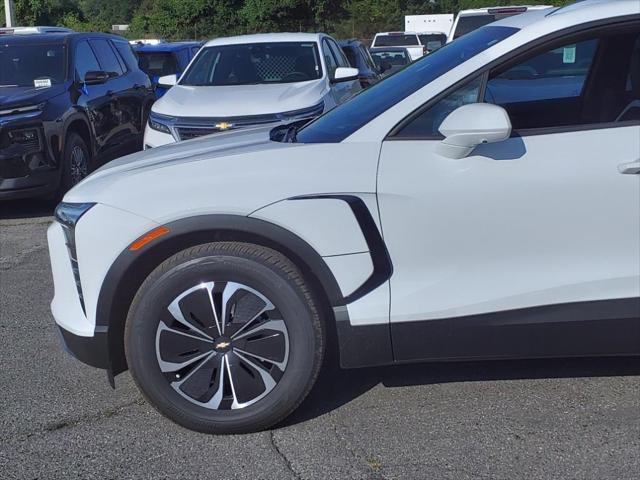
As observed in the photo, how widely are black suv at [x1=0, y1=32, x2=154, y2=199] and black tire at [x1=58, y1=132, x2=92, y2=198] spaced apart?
0.01m

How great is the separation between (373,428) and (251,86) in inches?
227

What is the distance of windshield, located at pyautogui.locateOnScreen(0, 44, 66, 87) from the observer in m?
9.24

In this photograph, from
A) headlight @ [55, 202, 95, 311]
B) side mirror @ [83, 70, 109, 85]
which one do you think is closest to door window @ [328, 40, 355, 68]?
side mirror @ [83, 70, 109, 85]

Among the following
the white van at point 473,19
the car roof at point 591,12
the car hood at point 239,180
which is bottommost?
the white van at point 473,19

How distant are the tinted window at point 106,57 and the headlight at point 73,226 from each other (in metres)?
7.23

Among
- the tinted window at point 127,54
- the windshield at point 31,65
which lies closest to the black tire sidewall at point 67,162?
the windshield at point 31,65

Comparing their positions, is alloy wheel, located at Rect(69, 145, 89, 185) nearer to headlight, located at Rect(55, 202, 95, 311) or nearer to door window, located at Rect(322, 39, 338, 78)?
door window, located at Rect(322, 39, 338, 78)

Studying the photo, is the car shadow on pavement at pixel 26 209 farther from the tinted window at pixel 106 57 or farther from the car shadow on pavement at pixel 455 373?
the car shadow on pavement at pixel 455 373

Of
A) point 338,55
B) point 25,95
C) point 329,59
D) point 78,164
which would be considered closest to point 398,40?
point 338,55

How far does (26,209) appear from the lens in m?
9.38

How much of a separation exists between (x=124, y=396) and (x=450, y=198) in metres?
1.89

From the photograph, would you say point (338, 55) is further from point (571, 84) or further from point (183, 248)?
point (183, 248)

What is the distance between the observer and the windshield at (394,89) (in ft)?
12.4

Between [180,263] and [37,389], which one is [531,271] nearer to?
[180,263]
